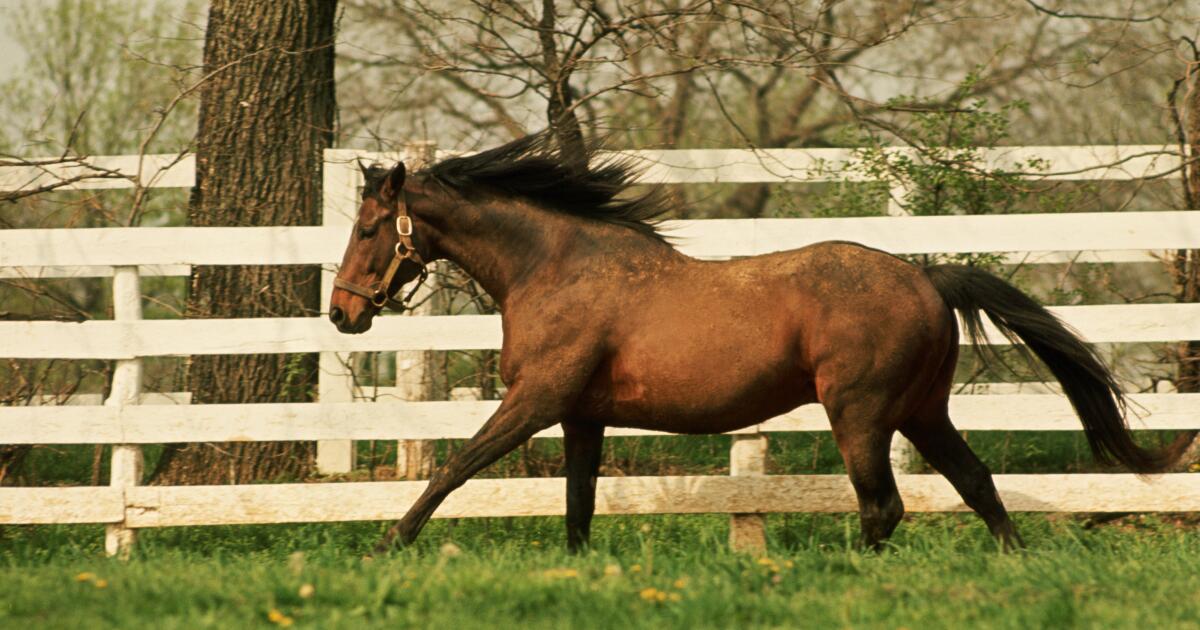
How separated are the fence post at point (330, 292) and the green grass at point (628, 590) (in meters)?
1.86

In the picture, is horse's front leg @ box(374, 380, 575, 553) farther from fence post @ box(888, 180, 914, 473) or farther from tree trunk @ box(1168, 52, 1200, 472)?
tree trunk @ box(1168, 52, 1200, 472)

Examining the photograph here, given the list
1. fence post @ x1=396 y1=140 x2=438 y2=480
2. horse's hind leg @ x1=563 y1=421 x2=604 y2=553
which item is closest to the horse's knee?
horse's hind leg @ x1=563 y1=421 x2=604 y2=553

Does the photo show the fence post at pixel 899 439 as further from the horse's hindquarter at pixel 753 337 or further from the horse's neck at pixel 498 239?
the horse's neck at pixel 498 239

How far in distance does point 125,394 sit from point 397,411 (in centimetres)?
132

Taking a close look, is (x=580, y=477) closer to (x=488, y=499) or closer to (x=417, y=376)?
(x=488, y=499)

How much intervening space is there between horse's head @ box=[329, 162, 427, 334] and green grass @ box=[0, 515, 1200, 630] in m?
1.05

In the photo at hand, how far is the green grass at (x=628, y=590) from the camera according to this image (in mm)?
3824

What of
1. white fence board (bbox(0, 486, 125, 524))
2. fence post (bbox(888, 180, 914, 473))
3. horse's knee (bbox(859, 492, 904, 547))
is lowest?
white fence board (bbox(0, 486, 125, 524))

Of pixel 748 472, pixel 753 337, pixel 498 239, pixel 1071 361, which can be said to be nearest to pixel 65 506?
pixel 498 239

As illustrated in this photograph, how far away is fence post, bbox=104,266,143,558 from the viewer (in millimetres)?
6027

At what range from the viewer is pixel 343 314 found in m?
5.41

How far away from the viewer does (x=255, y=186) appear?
7109mm

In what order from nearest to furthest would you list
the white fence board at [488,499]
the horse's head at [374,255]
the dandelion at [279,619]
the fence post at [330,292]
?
the dandelion at [279,619] → the horse's head at [374,255] → the white fence board at [488,499] → the fence post at [330,292]

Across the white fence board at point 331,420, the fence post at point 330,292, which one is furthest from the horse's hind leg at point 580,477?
the fence post at point 330,292
